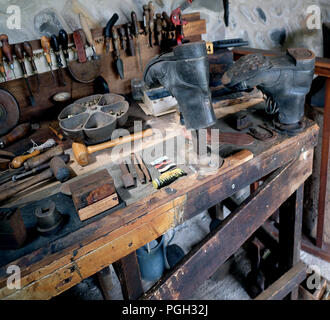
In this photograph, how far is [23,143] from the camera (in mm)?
1357

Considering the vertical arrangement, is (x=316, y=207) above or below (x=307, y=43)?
below

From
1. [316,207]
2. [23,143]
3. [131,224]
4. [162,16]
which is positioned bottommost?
[316,207]

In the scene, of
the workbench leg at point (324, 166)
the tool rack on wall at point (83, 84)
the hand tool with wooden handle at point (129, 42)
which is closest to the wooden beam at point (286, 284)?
the workbench leg at point (324, 166)

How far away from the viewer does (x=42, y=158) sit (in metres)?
1.13

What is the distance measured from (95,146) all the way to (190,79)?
0.48m

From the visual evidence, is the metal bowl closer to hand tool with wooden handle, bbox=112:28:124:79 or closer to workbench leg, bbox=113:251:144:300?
hand tool with wooden handle, bbox=112:28:124:79

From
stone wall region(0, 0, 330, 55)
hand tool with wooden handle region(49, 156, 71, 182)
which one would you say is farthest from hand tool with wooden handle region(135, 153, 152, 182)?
stone wall region(0, 0, 330, 55)

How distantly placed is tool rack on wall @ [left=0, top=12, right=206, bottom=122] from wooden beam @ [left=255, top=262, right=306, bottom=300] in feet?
4.34

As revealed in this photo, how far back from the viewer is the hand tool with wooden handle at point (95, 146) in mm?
1111

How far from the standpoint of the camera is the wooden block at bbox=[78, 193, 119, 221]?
864mm
